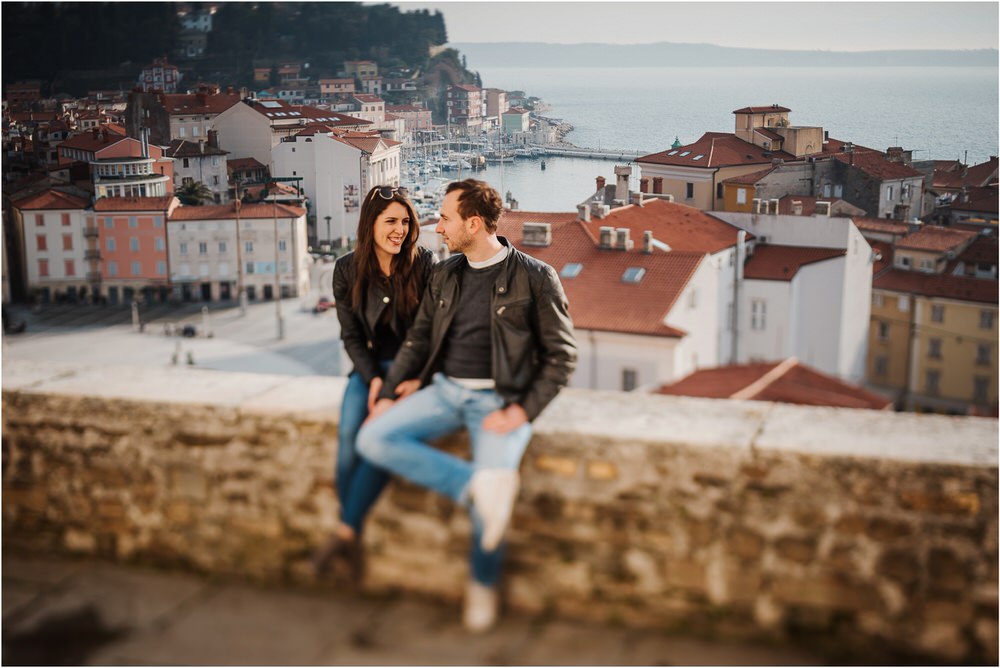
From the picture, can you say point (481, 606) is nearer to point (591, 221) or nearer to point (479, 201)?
point (479, 201)

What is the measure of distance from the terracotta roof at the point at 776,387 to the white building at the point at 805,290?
175 inches

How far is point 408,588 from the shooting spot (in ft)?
6.14

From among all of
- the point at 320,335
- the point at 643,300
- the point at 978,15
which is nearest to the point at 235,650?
the point at 643,300

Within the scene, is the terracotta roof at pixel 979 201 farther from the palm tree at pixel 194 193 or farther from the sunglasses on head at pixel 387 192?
the sunglasses on head at pixel 387 192

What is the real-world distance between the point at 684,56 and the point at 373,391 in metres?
18.7

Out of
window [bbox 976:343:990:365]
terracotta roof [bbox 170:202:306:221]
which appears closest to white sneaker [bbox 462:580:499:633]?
terracotta roof [bbox 170:202:306:221]

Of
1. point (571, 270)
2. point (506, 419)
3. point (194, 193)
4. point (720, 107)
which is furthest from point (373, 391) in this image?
point (194, 193)

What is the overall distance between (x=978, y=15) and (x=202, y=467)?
2235 centimetres

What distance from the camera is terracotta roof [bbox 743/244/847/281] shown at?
18.4 metres

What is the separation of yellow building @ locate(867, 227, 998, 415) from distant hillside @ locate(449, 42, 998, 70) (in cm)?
339

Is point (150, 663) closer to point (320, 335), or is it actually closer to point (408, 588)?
point (408, 588)

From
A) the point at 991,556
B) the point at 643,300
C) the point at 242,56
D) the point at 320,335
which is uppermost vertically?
the point at 242,56

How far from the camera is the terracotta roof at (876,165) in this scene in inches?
835

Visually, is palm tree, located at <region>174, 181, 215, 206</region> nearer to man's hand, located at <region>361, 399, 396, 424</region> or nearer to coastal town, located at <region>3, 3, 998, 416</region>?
coastal town, located at <region>3, 3, 998, 416</region>
